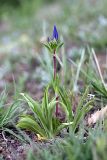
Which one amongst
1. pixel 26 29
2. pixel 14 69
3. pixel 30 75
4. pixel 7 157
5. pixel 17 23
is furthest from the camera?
pixel 17 23

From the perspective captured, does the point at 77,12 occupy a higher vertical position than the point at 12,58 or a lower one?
higher

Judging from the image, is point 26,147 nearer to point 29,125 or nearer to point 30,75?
point 29,125

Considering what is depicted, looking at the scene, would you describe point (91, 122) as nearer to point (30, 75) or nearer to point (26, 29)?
point (30, 75)

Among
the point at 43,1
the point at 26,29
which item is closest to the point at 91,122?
the point at 26,29

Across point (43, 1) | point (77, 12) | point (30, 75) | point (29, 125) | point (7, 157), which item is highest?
point (43, 1)

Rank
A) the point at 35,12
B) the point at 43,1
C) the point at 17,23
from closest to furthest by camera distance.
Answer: the point at 17,23
the point at 35,12
the point at 43,1

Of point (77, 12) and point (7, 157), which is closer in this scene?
point (7, 157)

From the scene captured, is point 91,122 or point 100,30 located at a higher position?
point 100,30

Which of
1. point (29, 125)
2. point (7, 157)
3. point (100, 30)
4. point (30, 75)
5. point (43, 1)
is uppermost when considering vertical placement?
point (43, 1)

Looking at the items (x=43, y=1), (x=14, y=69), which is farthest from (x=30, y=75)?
(x=43, y=1)
